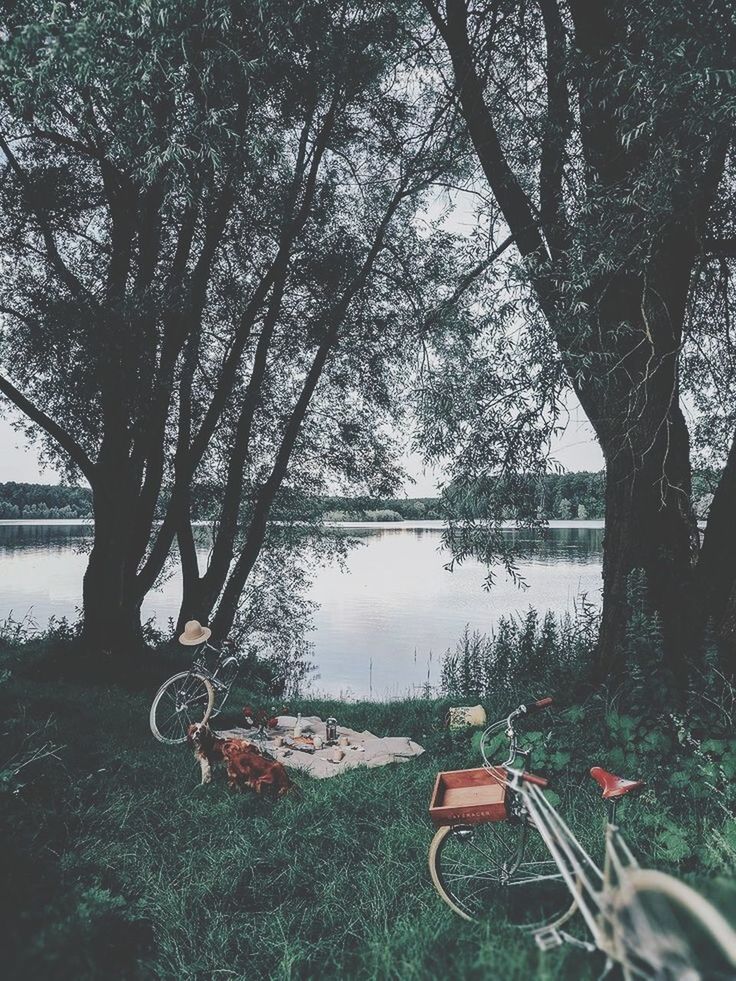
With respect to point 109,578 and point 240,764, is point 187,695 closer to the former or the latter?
point 240,764

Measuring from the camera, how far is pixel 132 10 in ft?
17.3

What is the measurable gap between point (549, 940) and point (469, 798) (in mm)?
1329

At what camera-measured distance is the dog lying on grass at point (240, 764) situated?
5.77 meters

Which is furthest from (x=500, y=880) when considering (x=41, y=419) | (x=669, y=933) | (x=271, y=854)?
(x=41, y=419)

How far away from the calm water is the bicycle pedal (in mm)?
3669

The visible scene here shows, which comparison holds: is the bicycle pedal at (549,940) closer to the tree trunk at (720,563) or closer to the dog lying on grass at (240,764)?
the dog lying on grass at (240,764)

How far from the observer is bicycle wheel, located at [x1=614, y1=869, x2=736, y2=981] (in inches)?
70.7

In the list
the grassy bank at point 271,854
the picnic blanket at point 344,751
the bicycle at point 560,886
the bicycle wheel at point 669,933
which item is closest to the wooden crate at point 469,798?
the bicycle at point 560,886

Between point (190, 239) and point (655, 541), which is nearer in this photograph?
point (655, 541)

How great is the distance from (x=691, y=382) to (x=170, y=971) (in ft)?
28.0

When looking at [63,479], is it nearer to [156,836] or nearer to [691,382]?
[156,836]

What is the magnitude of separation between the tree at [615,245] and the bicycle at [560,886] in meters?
2.56

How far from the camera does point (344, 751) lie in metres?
7.32

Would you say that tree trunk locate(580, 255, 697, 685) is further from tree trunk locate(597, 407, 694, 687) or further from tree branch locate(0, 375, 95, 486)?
tree branch locate(0, 375, 95, 486)
